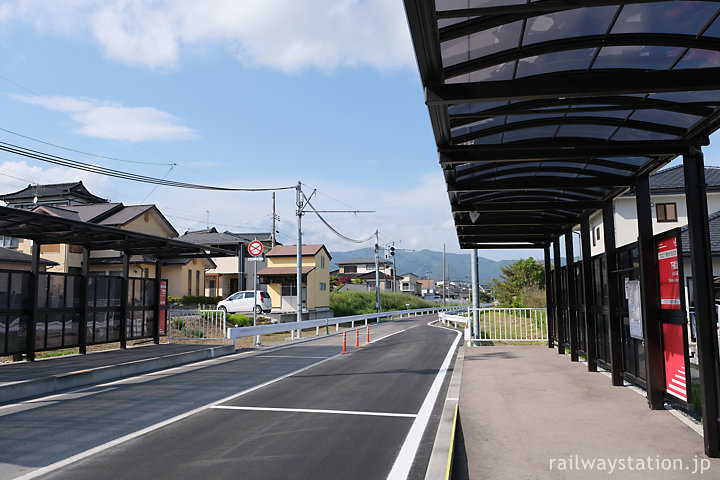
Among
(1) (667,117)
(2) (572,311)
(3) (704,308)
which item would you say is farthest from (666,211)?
(3) (704,308)

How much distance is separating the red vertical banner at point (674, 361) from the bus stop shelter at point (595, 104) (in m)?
0.15

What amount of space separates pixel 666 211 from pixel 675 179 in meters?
3.19

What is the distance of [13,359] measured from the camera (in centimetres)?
1399

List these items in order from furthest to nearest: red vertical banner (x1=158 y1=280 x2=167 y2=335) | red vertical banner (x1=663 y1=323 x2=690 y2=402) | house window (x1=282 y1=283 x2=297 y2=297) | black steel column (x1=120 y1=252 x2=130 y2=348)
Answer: house window (x1=282 y1=283 x2=297 y2=297)
red vertical banner (x1=158 y1=280 x2=167 y2=335)
black steel column (x1=120 y1=252 x2=130 y2=348)
red vertical banner (x1=663 y1=323 x2=690 y2=402)

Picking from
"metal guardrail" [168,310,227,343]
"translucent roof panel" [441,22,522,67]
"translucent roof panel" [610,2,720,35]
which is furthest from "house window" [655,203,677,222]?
"translucent roof panel" [441,22,522,67]

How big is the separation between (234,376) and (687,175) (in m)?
9.72

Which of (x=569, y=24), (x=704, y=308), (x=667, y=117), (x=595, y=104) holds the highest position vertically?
(x=569, y=24)

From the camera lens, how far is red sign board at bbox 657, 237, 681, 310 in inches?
259

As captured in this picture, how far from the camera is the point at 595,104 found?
20.7 feet

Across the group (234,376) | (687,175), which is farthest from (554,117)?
(234,376)

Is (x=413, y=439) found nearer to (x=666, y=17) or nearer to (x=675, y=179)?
(x=666, y=17)

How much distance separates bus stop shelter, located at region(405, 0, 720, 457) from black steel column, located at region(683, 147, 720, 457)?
12 millimetres

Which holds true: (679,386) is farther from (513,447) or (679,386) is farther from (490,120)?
(490,120)

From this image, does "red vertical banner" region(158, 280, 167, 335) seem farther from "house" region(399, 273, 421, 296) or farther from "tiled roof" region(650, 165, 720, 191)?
"house" region(399, 273, 421, 296)
